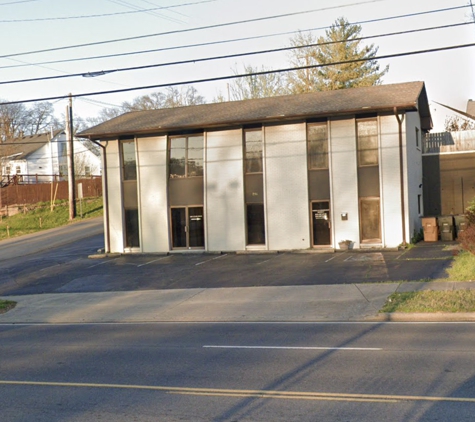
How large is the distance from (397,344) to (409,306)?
12.6ft

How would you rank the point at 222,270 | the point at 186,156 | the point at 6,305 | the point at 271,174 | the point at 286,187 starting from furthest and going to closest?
the point at 186,156 < the point at 271,174 < the point at 286,187 < the point at 222,270 < the point at 6,305

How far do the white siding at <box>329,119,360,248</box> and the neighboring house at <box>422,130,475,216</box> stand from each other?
7069 mm

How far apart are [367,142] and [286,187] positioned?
4.05m

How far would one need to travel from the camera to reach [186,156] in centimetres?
3000

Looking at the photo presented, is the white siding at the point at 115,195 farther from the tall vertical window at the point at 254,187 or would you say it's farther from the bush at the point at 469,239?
the bush at the point at 469,239

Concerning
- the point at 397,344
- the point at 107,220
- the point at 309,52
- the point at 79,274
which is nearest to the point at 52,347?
the point at 397,344

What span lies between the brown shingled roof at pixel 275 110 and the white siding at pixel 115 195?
36.6 inches

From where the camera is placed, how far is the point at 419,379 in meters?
8.30

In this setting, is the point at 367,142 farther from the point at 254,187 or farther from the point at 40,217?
the point at 40,217

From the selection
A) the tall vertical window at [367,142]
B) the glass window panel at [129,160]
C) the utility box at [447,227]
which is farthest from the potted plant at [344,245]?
the glass window panel at [129,160]

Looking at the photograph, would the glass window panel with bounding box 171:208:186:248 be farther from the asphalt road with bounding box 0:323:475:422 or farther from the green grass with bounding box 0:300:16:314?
the asphalt road with bounding box 0:323:475:422

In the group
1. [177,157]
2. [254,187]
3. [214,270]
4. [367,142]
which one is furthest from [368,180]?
[177,157]

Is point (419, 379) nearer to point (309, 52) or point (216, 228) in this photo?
point (216, 228)

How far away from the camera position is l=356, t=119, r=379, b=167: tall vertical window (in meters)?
27.0
